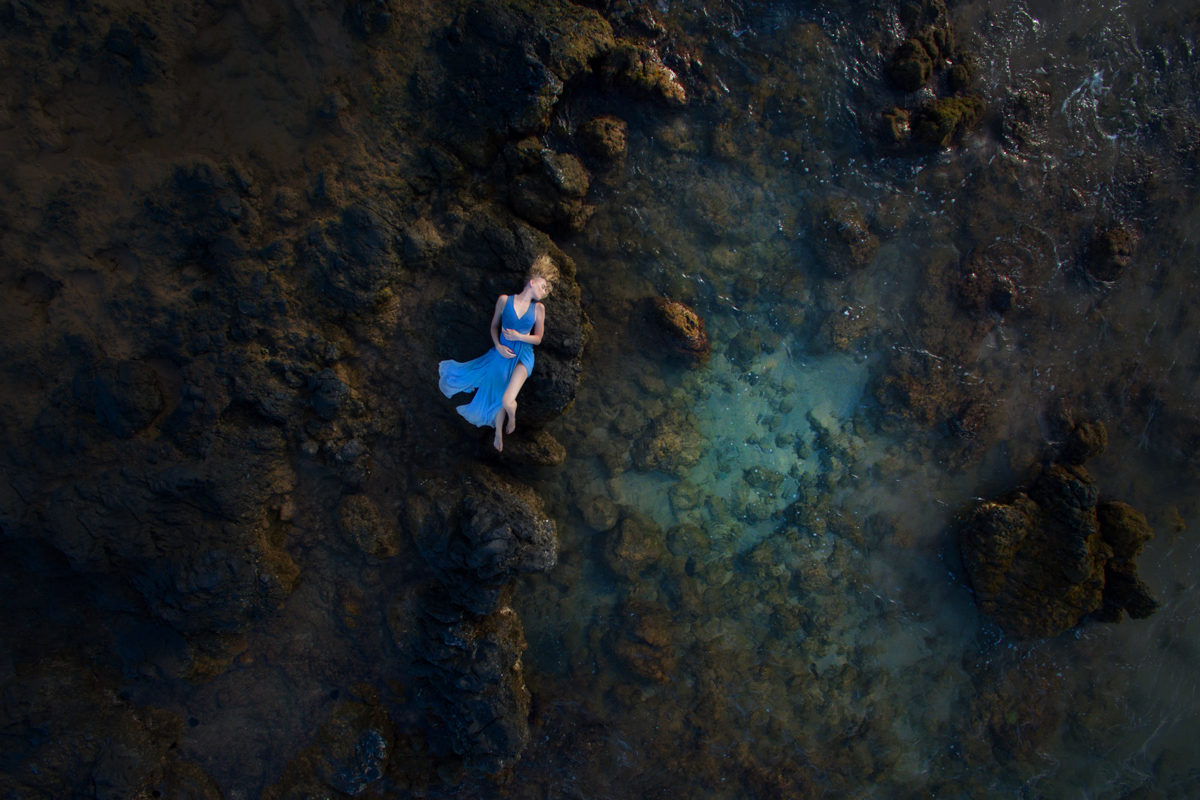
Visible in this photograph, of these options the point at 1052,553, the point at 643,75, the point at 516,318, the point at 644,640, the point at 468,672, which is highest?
the point at 643,75

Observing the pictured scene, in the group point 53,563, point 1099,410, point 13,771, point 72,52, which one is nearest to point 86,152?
point 72,52

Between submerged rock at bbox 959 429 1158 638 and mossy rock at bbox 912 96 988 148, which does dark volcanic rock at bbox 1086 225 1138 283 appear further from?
submerged rock at bbox 959 429 1158 638

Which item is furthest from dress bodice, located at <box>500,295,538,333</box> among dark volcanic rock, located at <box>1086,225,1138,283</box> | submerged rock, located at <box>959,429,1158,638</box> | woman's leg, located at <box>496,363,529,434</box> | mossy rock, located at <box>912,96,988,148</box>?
dark volcanic rock, located at <box>1086,225,1138,283</box>

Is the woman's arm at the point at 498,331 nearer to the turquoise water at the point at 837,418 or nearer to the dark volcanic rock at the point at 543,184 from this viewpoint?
the dark volcanic rock at the point at 543,184

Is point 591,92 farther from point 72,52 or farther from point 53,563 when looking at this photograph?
point 53,563

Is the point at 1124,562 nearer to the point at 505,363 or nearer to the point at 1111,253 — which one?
the point at 1111,253

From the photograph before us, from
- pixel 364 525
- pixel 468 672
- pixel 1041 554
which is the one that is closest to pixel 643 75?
pixel 364 525

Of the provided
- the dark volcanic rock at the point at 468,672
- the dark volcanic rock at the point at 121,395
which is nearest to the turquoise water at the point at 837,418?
the dark volcanic rock at the point at 468,672

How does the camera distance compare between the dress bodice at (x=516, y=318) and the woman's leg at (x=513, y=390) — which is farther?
the woman's leg at (x=513, y=390)
